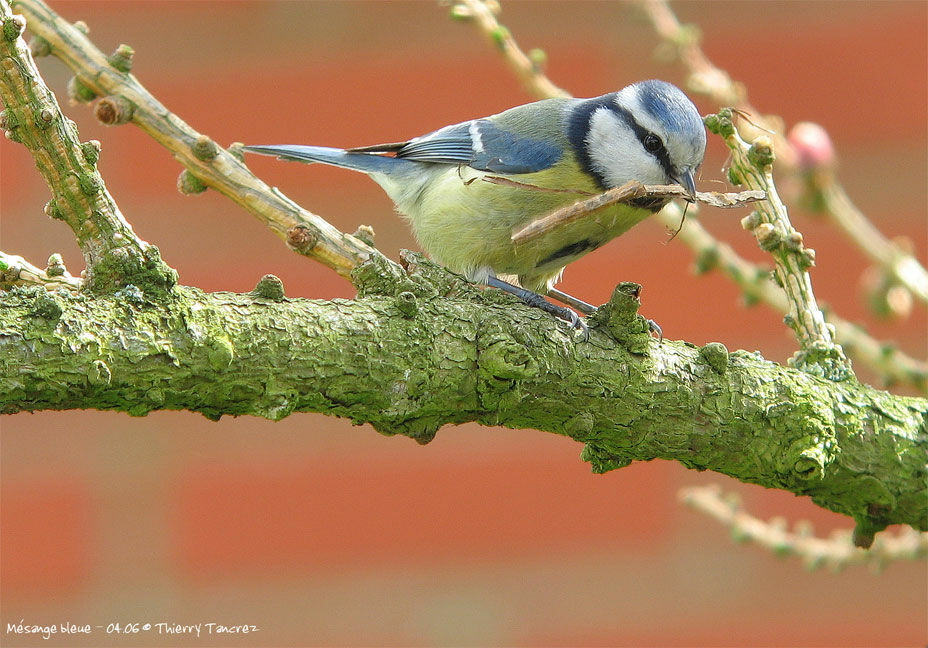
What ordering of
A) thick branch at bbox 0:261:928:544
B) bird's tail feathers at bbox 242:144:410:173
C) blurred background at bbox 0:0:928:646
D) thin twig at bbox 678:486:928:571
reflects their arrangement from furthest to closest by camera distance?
blurred background at bbox 0:0:928:646 → bird's tail feathers at bbox 242:144:410:173 → thin twig at bbox 678:486:928:571 → thick branch at bbox 0:261:928:544

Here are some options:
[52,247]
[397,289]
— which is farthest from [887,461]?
[52,247]

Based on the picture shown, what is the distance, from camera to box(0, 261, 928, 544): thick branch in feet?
1.49

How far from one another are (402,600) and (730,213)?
65 centimetres

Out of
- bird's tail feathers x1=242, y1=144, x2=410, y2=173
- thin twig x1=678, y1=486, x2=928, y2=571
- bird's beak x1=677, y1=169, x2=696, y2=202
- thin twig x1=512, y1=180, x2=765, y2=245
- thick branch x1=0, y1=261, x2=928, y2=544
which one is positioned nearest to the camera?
thick branch x1=0, y1=261, x2=928, y2=544

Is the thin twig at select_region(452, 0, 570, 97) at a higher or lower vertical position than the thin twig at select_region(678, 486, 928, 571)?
higher

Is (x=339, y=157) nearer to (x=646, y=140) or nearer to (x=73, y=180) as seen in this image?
(x=646, y=140)

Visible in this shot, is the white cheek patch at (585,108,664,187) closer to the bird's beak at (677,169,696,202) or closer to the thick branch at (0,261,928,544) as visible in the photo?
the bird's beak at (677,169,696,202)

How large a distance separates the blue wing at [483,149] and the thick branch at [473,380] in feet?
1.38

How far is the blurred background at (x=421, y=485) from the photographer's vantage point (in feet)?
4.37

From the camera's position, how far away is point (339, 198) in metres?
1.37

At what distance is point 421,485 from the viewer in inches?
54.1

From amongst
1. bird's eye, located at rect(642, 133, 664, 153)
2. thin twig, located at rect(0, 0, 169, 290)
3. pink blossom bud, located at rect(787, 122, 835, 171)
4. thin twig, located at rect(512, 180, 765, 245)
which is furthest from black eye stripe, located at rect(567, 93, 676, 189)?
thin twig, located at rect(0, 0, 169, 290)

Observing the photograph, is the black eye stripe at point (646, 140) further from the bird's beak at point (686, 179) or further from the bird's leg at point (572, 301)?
the bird's leg at point (572, 301)

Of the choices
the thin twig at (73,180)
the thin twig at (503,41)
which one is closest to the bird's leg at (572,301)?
the thin twig at (503,41)
